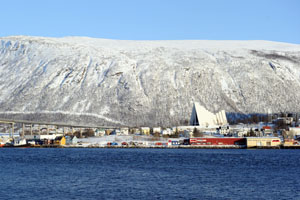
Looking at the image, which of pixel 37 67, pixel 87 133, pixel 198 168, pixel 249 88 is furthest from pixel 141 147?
pixel 37 67

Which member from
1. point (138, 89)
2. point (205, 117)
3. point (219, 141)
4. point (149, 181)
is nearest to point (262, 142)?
point (219, 141)

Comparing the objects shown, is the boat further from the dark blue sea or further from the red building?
the dark blue sea

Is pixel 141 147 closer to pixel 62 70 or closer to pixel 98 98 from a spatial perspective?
pixel 98 98

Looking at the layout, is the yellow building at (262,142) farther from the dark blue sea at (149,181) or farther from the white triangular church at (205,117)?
the white triangular church at (205,117)

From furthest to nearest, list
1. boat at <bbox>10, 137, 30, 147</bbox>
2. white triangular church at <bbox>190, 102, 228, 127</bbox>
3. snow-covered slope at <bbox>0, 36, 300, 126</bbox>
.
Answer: snow-covered slope at <bbox>0, 36, 300, 126</bbox> < white triangular church at <bbox>190, 102, 228, 127</bbox> < boat at <bbox>10, 137, 30, 147</bbox>

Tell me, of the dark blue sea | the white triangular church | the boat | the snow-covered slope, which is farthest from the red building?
the snow-covered slope

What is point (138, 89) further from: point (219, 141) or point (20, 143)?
point (219, 141)
